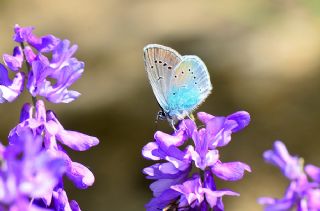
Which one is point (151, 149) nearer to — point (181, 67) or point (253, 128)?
point (181, 67)

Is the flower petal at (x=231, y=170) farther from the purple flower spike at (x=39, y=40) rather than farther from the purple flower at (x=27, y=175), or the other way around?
the purple flower at (x=27, y=175)

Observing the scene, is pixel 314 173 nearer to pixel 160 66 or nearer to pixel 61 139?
pixel 61 139

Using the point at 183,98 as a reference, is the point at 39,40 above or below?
below

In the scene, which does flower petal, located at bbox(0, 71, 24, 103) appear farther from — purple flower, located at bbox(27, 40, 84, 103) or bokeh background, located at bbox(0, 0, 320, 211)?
bokeh background, located at bbox(0, 0, 320, 211)

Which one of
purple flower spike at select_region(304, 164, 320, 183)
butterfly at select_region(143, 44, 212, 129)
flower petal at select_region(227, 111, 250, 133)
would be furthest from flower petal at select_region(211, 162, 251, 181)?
butterfly at select_region(143, 44, 212, 129)

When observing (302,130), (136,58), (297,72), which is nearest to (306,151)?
(302,130)

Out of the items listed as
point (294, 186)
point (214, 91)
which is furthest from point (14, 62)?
point (214, 91)
